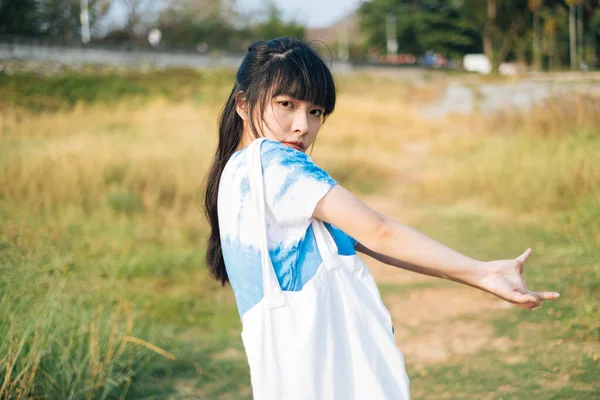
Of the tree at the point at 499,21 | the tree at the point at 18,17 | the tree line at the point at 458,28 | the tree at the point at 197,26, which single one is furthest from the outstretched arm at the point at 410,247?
the tree at the point at 197,26

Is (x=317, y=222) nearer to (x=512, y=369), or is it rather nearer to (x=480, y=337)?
(x=512, y=369)

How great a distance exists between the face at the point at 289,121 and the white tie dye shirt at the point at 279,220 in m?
0.10

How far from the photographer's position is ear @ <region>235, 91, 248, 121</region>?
58.3 inches

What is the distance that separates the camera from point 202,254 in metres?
5.45

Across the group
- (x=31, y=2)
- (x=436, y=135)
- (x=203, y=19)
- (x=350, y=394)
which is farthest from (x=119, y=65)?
(x=350, y=394)

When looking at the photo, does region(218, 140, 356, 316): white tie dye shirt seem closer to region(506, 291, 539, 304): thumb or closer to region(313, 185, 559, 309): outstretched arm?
region(313, 185, 559, 309): outstretched arm

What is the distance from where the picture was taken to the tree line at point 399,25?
14.1 meters

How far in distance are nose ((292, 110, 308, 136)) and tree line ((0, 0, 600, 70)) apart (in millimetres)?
2947

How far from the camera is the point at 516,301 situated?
123 cm

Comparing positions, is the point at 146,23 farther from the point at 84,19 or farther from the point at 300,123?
the point at 300,123

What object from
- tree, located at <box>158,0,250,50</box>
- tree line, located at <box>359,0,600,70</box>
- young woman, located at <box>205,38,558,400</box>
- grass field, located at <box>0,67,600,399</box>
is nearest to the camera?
young woman, located at <box>205,38,558,400</box>

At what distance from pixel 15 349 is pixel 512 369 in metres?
2.15

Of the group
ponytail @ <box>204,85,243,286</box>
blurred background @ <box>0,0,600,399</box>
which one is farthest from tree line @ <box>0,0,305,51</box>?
ponytail @ <box>204,85,243,286</box>

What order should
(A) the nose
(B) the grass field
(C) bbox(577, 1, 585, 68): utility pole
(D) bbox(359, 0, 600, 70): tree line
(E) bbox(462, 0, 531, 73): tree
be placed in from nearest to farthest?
1. (A) the nose
2. (B) the grass field
3. (C) bbox(577, 1, 585, 68): utility pole
4. (E) bbox(462, 0, 531, 73): tree
5. (D) bbox(359, 0, 600, 70): tree line
